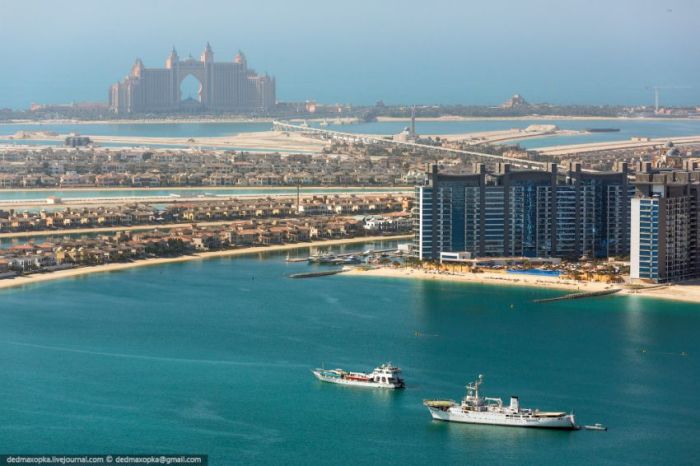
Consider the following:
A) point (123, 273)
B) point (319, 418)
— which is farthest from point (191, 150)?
point (319, 418)

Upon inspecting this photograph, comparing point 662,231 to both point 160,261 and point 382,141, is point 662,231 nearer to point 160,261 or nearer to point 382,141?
point 160,261

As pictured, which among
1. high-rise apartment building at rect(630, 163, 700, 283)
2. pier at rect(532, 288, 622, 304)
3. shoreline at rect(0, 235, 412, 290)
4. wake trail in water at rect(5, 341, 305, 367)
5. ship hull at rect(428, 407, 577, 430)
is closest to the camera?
ship hull at rect(428, 407, 577, 430)

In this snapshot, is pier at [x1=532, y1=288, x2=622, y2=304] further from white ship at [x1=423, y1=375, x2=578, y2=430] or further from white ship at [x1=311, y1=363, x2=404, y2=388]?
white ship at [x1=423, y1=375, x2=578, y2=430]

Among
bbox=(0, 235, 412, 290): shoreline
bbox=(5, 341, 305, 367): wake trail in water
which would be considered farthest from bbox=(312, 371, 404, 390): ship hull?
bbox=(0, 235, 412, 290): shoreline

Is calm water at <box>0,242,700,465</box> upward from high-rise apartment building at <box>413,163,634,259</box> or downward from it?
downward

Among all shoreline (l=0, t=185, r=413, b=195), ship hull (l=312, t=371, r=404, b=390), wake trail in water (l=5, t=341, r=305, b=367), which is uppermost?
shoreline (l=0, t=185, r=413, b=195)

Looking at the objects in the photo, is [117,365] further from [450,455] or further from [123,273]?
[123,273]

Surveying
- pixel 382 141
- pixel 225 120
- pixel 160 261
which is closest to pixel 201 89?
pixel 225 120

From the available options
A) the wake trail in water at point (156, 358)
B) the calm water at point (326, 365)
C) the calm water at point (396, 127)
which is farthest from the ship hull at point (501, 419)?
the calm water at point (396, 127)
